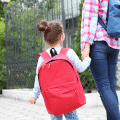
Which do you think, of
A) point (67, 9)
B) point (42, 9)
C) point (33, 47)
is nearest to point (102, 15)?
point (67, 9)

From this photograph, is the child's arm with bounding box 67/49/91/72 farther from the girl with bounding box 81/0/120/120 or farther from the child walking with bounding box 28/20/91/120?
the girl with bounding box 81/0/120/120

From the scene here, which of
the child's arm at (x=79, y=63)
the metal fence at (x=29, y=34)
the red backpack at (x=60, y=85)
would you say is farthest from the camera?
the metal fence at (x=29, y=34)

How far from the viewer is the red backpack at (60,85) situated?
81.3 inches

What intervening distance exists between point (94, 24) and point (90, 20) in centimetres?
7

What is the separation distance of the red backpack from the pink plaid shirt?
1.46ft

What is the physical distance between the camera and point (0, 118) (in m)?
4.04

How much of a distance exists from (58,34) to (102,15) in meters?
0.52

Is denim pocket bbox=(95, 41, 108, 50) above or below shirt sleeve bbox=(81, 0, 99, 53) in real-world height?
below

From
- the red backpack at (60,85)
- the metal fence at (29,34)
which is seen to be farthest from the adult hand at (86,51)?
the metal fence at (29,34)

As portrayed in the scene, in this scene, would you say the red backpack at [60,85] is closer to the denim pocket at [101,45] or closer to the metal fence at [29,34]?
the denim pocket at [101,45]

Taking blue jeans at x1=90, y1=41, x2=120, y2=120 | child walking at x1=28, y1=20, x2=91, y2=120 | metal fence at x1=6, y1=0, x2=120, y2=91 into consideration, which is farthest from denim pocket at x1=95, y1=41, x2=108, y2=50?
metal fence at x1=6, y1=0, x2=120, y2=91

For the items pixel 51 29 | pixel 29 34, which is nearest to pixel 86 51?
pixel 51 29

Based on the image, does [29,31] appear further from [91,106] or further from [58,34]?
[58,34]

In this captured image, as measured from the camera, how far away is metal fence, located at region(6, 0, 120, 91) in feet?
19.6
